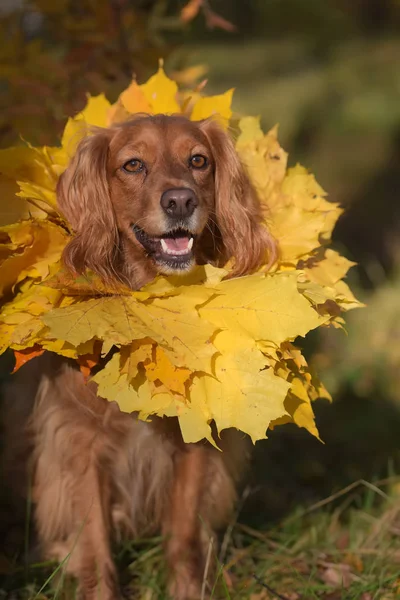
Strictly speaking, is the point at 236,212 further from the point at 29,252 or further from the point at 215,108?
the point at 29,252

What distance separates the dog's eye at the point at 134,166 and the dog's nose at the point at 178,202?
0.23 meters

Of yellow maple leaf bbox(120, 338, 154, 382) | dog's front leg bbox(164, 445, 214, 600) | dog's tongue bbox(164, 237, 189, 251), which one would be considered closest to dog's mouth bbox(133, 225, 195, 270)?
dog's tongue bbox(164, 237, 189, 251)

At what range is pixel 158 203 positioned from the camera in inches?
113

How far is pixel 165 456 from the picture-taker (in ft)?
10.9

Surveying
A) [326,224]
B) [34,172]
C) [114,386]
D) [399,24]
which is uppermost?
[399,24]

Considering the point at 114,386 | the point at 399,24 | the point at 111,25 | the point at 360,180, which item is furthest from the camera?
the point at 399,24

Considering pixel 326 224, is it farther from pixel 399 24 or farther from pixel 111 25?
pixel 399 24

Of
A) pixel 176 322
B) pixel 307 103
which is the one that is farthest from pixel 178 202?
pixel 307 103

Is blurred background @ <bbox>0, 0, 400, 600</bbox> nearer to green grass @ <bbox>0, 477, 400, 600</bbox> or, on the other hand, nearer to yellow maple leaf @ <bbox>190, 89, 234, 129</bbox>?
green grass @ <bbox>0, 477, 400, 600</bbox>

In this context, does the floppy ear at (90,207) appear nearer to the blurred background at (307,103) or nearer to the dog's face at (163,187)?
the dog's face at (163,187)

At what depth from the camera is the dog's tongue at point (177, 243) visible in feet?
9.72

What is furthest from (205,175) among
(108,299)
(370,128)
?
(370,128)

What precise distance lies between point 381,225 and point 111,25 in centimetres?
762

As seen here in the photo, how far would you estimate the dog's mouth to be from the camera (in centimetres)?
290
